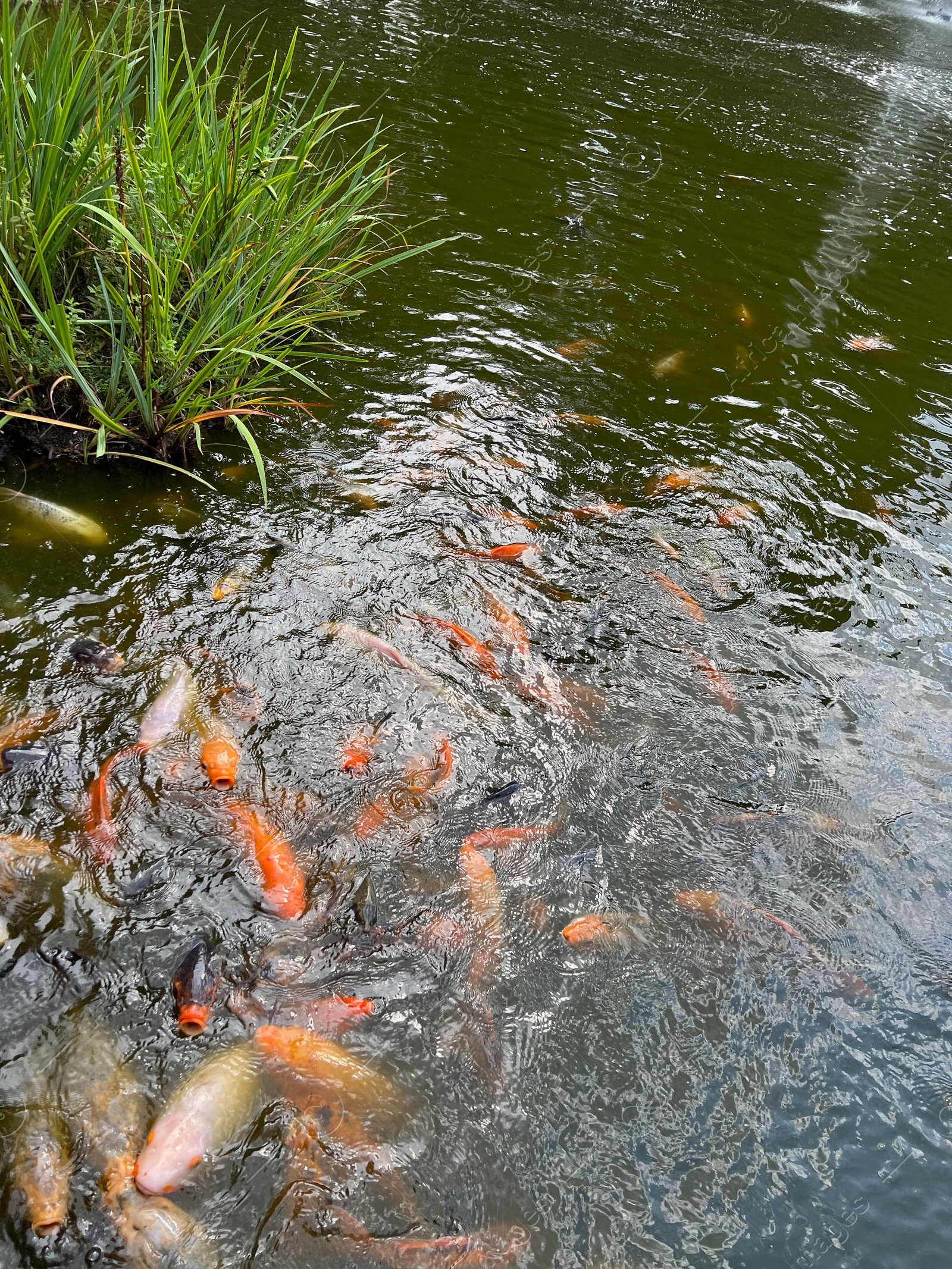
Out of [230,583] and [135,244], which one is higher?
[135,244]

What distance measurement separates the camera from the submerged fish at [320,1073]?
2363mm

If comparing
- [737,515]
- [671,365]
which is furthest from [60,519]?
[671,365]

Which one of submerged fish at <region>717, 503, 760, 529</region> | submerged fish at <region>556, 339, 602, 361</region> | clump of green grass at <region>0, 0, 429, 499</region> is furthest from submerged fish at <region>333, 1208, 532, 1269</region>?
submerged fish at <region>556, 339, 602, 361</region>

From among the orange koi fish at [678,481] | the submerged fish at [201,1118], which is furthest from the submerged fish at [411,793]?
the orange koi fish at [678,481]

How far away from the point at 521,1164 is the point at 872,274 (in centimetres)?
850

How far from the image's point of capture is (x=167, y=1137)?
85.5 inches

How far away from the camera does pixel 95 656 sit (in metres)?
3.31

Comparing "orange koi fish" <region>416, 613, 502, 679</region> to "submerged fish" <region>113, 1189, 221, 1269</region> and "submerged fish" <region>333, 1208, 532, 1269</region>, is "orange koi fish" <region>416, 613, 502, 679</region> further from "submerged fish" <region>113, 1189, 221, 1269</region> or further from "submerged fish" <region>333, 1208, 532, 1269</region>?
"submerged fish" <region>113, 1189, 221, 1269</region>

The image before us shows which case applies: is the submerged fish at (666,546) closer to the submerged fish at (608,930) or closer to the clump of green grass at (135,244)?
the clump of green grass at (135,244)

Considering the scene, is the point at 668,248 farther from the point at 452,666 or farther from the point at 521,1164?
the point at 521,1164

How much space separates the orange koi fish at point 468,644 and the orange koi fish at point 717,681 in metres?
0.97

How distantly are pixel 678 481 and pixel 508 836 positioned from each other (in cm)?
281

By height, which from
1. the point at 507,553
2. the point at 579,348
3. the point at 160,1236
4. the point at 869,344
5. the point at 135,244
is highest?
the point at 135,244

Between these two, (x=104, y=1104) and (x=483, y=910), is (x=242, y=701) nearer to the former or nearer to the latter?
(x=483, y=910)
